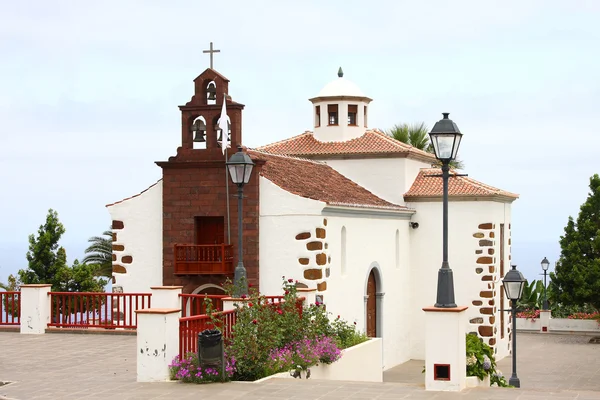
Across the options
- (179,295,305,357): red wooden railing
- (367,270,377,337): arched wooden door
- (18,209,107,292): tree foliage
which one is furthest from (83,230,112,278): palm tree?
(179,295,305,357): red wooden railing

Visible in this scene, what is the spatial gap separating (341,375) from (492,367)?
308 centimetres

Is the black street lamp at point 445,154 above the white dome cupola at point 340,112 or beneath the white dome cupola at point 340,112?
beneath

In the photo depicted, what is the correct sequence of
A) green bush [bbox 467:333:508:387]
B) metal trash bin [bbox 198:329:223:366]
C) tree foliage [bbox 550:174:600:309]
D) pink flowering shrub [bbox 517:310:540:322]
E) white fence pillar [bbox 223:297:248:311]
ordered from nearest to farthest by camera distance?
metal trash bin [bbox 198:329:223:366], green bush [bbox 467:333:508:387], white fence pillar [bbox 223:297:248:311], tree foliage [bbox 550:174:600:309], pink flowering shrub [bbox 517:310:540:322]

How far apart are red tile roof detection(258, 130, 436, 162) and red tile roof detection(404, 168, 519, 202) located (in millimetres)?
1025

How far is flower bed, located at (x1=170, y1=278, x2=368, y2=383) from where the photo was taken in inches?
599

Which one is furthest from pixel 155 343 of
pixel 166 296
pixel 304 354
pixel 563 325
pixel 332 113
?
pixel 563 325

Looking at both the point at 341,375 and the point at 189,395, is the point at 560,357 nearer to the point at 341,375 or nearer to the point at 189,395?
the point at 341,375

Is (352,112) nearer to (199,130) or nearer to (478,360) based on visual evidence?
(199,130)

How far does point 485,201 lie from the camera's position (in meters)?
30.0

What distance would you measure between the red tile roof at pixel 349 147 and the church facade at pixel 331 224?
0.06 m

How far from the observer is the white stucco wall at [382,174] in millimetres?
30875

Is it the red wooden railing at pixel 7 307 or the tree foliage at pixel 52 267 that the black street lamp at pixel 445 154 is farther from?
the tree foliage at pixel 52 267

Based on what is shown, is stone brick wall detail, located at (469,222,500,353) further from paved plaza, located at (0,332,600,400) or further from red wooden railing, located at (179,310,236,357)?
red wooden railing, located at (179,310,236,357)

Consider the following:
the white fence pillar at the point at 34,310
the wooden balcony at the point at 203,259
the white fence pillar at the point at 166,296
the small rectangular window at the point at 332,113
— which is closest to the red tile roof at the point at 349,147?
the small rectangular window at the point at 332,113
